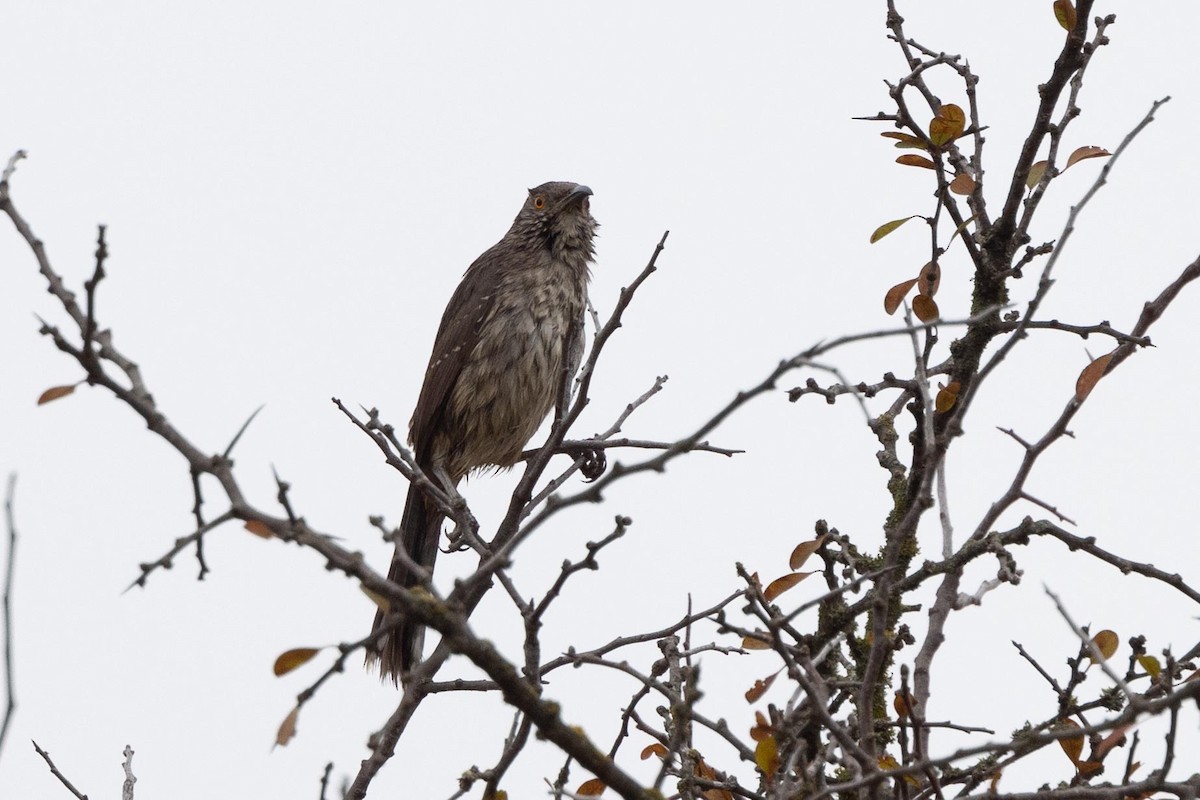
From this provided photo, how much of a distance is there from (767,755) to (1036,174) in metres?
1.78

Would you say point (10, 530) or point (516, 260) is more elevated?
point (516, 260)

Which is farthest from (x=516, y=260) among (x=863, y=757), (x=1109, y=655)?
(x=863, y=757)

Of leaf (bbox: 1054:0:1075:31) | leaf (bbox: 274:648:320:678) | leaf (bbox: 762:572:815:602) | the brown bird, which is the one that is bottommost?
leaf (bbox: 274:648:320:678)

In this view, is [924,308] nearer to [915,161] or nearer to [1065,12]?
[915,161]

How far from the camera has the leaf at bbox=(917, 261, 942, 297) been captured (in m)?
3.64

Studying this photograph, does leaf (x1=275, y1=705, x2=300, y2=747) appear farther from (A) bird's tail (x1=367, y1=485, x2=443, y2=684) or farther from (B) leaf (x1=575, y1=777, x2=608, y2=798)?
(A) bird's tail (x1=367, y1=485, x2=443, y2=684)

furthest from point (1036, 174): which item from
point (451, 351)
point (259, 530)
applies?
point (451, 351)

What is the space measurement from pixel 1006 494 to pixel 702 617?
31.9 inches

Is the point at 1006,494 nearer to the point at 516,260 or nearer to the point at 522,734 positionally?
the point at 522,734

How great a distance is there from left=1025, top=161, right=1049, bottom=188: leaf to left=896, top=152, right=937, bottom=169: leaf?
0.85 ft

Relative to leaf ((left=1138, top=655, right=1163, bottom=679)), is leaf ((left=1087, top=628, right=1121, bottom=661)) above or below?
above

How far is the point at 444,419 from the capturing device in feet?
23.1

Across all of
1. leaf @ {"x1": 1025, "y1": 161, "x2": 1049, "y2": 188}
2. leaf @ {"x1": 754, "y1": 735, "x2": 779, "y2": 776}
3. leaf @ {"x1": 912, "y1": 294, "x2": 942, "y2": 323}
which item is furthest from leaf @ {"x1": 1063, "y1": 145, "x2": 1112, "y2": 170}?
leaf @ {"x1": 754, "y1": 735, "x2": 779, "y2": 776}

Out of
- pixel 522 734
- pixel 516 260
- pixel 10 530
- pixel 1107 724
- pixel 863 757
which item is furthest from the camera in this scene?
pixel 516 260
